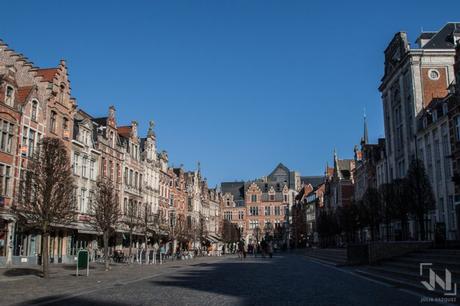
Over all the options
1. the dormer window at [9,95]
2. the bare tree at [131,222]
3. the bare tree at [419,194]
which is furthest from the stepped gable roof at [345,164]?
the dormer window at [9,95]

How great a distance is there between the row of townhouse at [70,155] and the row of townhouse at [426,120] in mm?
28290

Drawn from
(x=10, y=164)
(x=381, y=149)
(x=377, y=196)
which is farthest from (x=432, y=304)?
(x=381, y=149)

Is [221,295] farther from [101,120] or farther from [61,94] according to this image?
[101,120]

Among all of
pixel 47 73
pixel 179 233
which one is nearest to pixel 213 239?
pixel 179 233

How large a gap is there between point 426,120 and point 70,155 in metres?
34.6

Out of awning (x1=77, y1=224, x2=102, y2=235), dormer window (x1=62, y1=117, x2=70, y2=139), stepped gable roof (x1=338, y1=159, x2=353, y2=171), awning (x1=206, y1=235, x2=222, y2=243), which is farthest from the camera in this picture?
stepped gable roof (x1=338, y1=159, x2=353, y2=171)

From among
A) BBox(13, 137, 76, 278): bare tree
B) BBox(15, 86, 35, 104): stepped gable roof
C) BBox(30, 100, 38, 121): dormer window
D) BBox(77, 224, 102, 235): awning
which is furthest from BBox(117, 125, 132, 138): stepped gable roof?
BBox(13, 137, 76, 278): bare tree

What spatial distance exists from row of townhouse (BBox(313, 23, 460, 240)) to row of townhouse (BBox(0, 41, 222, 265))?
2829cm

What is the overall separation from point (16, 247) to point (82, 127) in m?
14.6

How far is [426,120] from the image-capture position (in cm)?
4834

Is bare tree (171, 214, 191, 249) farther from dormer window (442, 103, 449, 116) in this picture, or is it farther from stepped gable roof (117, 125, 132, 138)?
dormer window (442, 103, 449, 116)

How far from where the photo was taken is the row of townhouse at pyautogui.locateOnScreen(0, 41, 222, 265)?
34719 mm

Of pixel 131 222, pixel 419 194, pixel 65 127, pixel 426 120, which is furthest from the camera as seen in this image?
pixel 426 120

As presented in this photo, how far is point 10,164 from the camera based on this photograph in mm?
34656
